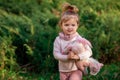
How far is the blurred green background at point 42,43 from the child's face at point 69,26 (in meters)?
1.74

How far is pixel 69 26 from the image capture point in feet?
24.2

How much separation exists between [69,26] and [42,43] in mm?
2432

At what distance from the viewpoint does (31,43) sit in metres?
9.73

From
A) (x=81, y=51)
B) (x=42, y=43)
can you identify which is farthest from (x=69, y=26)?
(x=42, y=43)

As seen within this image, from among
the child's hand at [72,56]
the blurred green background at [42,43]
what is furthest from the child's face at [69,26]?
the blurred green background at [42,43]

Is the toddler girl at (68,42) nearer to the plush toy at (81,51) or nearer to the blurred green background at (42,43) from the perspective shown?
the plush toy at (81,51)

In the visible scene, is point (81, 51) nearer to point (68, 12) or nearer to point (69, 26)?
point (69, 26)

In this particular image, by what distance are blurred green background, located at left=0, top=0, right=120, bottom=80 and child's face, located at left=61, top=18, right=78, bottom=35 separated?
1.74 meters

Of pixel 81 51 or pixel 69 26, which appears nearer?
pixel 81 51

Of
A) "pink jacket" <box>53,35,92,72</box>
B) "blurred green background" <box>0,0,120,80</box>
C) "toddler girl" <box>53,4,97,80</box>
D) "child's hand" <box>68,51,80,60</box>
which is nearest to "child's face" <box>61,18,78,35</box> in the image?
"toddler girl" <box>53,4,97,80</box>

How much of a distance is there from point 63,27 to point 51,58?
2.09m

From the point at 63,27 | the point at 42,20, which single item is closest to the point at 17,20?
the point at 42,20

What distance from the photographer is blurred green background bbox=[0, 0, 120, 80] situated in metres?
9.21

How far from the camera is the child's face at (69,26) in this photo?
7.35 meters
